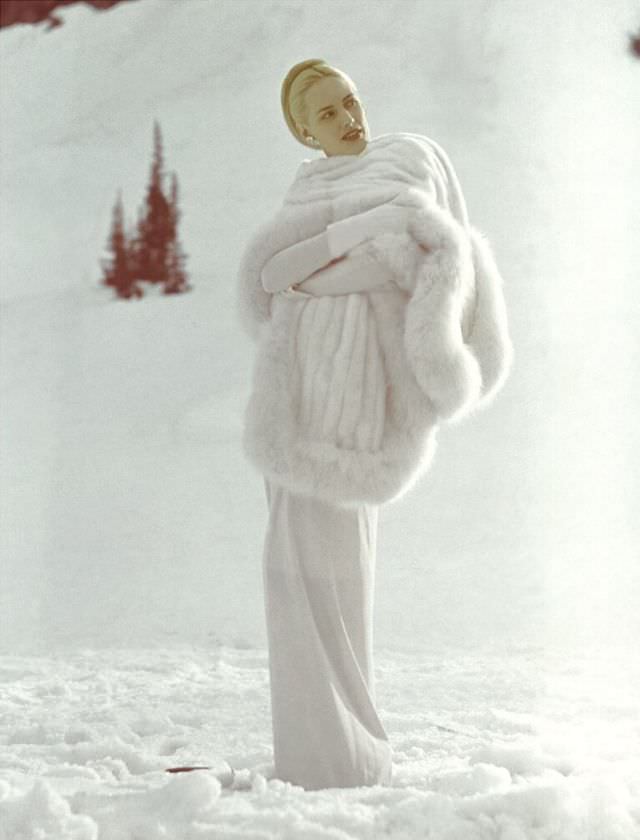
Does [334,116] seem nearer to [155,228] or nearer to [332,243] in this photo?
[332,243]

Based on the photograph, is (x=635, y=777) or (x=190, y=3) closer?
(x=635, y=777)

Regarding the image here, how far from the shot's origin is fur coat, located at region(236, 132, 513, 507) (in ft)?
5.06

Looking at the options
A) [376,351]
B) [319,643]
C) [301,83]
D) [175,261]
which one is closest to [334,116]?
[301,83]

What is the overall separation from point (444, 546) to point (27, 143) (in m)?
1.87

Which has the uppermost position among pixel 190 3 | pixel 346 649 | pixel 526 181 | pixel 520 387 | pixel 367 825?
pixel 190 3

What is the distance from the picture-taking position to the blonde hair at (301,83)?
5.40 feet

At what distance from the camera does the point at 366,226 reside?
1571 millimetres

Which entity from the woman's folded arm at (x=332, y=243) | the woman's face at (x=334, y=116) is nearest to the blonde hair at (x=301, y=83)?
the woman's face at (x=334, y=116)

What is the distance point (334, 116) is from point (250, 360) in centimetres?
228

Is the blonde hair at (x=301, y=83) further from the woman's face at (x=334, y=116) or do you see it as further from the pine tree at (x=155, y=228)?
the pine tree at (x=155, y=228)

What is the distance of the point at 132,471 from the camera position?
3762 mm

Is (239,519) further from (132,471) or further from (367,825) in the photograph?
(367,825)

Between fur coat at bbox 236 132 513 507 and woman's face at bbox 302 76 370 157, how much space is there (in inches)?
1.0

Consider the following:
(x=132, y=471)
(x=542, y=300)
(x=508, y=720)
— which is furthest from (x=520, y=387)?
(x=508, y=720)
